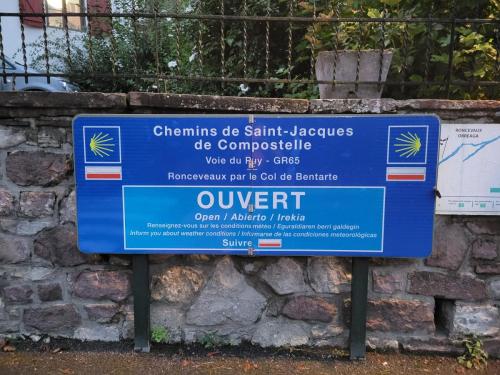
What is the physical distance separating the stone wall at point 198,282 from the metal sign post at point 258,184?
140mm

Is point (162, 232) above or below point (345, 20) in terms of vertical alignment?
below

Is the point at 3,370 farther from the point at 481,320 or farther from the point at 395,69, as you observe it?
the point at 395,69

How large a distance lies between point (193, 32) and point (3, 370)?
3751 millimetres

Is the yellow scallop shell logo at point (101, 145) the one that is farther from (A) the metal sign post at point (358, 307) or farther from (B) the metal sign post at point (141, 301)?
(A) the metal sign post at point (358, 307)

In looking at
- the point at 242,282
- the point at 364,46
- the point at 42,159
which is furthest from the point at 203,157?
the point at 364,46

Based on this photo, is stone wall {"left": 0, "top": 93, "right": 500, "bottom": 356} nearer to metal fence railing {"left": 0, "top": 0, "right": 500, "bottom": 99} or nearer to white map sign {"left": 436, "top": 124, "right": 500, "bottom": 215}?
white map sign {"left": 436, "top": 124, "right": 500, "bottom": 215}

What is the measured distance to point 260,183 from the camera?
244 cm

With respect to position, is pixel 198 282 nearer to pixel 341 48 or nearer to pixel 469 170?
pixel 469 170

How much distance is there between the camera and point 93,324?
8.79ft

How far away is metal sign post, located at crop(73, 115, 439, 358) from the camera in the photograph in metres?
2.39

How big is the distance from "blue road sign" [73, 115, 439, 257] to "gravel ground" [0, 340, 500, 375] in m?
0.64

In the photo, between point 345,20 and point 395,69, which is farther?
point 395,69

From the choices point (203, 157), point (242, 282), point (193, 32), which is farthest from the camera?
point (193, 32)

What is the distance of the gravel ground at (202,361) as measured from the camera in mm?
2473
